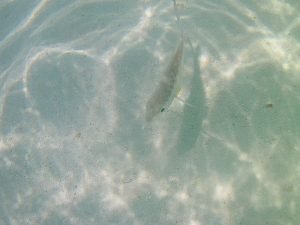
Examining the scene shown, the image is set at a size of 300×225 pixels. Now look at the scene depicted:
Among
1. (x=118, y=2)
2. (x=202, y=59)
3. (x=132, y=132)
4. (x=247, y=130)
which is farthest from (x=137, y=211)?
(x=118, y=2)

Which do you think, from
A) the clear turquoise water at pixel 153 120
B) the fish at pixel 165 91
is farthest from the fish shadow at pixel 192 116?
the fish at pixel 165 91

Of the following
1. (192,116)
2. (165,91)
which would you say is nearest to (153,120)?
(192,116)

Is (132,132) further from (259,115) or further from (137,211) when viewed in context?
(259,115)

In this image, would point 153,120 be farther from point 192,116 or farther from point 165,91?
point 165,91

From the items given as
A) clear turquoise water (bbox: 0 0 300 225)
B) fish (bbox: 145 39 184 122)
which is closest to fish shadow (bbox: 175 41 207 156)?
clear turquoise water (bbox: 0 0 300 225)

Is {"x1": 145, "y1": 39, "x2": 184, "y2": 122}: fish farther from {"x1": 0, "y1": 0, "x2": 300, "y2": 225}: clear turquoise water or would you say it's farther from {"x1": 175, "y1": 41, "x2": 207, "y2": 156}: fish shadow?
{"x1": 175, "y1": 41, "x2": 207, "y2": 156}: fish shadow

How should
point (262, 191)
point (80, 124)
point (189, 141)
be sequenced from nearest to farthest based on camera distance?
point (262, 191) → point (189, 141) → point (80, 124)
